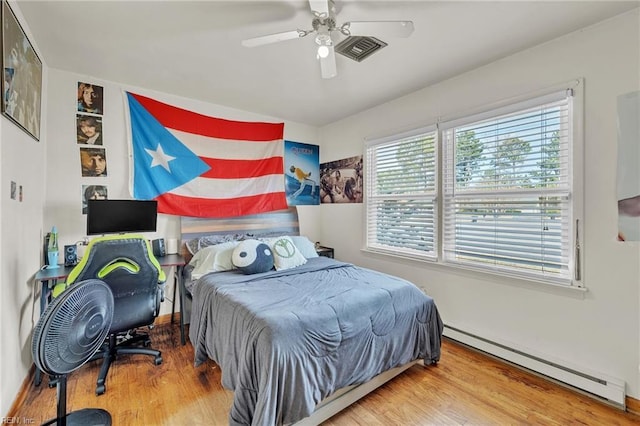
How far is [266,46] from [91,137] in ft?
6.40

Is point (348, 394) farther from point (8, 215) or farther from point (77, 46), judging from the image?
point (77, 46)

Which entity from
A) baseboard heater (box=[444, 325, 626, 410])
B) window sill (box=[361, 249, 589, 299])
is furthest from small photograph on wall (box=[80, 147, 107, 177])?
baseboard heater (box=[444, 325, 626, 410])

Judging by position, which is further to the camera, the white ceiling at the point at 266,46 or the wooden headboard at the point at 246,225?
the wooden headboard at the point at 246,225

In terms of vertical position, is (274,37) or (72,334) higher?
(274,37)

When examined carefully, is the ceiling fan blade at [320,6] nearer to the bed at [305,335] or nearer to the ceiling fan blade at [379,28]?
the ceiling fan blade at [379,28]

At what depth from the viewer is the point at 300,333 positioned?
1.55m

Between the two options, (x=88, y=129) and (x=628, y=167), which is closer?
(x=628, y=167)

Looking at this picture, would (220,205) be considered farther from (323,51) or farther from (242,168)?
(323,51)

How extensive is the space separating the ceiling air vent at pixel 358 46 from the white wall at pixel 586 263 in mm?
1001

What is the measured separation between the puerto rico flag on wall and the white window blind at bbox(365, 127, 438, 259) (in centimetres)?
126

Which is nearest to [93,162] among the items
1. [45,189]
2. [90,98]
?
[45,189]

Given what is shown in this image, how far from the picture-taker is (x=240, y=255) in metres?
2.56

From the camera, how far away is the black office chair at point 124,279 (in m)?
1.92

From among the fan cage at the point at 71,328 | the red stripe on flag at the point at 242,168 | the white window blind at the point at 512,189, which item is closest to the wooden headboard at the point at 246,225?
the red stripe on flag at the point at 242,168
